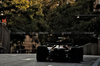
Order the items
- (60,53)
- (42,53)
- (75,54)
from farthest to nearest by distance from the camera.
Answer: (42,53), (75,54), (60,53)

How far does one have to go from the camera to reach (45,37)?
160ft

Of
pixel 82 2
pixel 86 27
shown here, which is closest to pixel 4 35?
pixel 86 27

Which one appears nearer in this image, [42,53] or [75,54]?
[75,54]

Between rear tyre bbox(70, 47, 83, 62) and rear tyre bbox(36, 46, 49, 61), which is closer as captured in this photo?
rear tyre bbox(70, 47, 83, 62)

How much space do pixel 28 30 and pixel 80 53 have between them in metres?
27.9

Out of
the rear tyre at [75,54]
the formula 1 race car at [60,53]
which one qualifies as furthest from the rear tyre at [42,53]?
the rear tyre at [75,54]

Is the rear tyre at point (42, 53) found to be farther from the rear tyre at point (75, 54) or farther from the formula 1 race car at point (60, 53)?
the rear tyre at point (75, 54)

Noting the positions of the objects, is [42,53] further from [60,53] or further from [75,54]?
[75,54]

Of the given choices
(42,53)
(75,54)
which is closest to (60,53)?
(75,54)

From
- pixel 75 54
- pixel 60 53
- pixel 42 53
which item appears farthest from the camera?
pixel 42 53

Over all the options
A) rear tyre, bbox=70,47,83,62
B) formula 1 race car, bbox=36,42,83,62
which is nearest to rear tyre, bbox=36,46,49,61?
formula 1 race car, bbox=36,42,83,62

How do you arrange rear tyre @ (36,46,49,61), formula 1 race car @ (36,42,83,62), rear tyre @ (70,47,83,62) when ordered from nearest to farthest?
formula 1 race car @ (36,42,83,62)
rear tyre @ (70,47,83,62)
rear tyre @ (36,46,49,61)

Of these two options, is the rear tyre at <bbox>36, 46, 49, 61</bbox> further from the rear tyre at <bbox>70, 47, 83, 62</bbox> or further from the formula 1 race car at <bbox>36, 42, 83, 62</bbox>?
the rear tyre at <bbox>70, 47, 83, 62</bbox>

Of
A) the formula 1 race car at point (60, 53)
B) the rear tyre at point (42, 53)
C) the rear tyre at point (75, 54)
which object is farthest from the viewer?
the rear tyre at point (42, 53)
